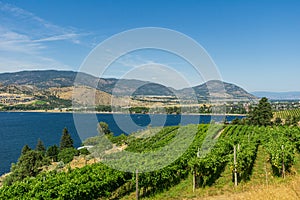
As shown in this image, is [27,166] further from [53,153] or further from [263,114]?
[263,114]

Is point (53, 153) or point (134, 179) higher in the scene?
point (134, 179)

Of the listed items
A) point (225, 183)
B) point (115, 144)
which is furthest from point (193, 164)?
point (115, 144)

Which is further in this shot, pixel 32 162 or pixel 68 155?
pixel 68 155

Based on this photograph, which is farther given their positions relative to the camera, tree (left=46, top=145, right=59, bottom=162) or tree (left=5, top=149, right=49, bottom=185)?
tree (left=46, top=145, right=59, bottom=162)

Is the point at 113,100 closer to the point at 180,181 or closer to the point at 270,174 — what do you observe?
the point at 180,181

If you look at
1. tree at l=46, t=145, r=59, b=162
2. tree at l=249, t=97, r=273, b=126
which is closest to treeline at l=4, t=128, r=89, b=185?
tree at l=46, t=145, r=59, b=162

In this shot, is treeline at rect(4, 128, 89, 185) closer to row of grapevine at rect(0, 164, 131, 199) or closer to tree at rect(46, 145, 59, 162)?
tree at rect(46, 145, 59, 162)

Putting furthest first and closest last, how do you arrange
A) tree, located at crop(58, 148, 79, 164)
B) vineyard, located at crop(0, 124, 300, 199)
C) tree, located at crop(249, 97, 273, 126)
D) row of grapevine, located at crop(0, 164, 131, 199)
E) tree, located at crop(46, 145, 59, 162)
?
1. tree, located at crop(249, 97, 273, 126)
2. tree, located at crop(46, 145, 59, 162)
3. tree, located at crop(58, 148, 79, 164)
4. vineyard, located at crop(0, 124, 300, 199)
5. row of grapevine, located at crop(0, 164, 131, 199)

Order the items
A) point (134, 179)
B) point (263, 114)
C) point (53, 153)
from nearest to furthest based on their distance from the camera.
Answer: point (134, 179) < point (53, 153) < point (263, 114)

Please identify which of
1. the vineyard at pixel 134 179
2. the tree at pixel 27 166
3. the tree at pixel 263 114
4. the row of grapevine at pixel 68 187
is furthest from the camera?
the tree at pixel 263 114

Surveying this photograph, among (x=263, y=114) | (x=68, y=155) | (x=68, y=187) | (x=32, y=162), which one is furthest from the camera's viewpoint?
(x=263, y=114)

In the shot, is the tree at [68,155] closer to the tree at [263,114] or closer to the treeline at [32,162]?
the treeline at [32,162]

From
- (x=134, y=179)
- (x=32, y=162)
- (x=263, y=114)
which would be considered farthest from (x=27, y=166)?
(x=263, y=114)

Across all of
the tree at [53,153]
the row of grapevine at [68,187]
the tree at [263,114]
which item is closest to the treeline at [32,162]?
the tree at [53,153]
